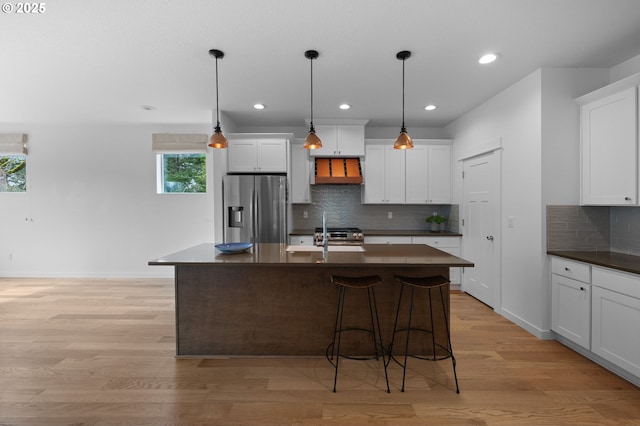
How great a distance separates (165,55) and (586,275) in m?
4.35

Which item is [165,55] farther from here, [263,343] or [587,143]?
[587,143]

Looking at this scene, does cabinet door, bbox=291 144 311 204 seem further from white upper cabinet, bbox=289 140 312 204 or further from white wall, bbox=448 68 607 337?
white wall, bbox=448 68 607 337

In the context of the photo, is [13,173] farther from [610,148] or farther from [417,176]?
[610,148]

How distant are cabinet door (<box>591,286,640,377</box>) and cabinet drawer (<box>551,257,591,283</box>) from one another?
140 millimetres

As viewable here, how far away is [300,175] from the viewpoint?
201 inches

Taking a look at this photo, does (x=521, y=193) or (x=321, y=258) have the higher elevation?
(x=521, y=193)

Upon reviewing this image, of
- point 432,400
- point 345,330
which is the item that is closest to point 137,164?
point 345,330

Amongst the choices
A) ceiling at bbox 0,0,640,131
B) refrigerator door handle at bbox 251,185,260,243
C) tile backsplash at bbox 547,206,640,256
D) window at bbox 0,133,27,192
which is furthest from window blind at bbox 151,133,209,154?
tile backsplash at bbox 547,206,640,256

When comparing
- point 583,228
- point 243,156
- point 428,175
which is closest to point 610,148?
point 583,228

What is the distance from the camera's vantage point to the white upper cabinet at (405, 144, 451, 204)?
5.19 m

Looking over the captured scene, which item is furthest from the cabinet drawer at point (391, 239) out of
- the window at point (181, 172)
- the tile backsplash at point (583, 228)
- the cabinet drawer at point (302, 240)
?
the window at point (181, 172)

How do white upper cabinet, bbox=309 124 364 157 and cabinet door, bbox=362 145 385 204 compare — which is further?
cabinet door, bbox=362 145 385 204

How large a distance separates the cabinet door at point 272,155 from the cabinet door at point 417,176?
2099 millimetres

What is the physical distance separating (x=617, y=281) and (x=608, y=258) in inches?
17.1
